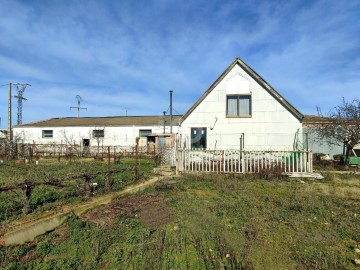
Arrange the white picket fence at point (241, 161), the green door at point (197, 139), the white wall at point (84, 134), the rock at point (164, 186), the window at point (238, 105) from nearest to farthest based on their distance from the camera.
Result: the rock at point (164, 186) → the white picket fence at point (241, 161) → the window at point (238, 105) → the green door at point (197, 139) → the white wall at point (84, 134)

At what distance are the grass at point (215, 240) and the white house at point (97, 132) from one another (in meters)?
22.4

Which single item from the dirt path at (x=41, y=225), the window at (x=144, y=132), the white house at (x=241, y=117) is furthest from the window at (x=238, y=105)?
the window at (x=144, y=132)

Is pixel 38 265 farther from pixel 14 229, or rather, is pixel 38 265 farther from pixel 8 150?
pixel 8 150

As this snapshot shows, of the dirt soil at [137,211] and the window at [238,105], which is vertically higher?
the window at [238,105]

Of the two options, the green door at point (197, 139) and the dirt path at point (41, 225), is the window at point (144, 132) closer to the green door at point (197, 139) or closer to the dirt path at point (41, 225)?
the green door at point (197, 139)

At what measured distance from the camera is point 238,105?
627 inches

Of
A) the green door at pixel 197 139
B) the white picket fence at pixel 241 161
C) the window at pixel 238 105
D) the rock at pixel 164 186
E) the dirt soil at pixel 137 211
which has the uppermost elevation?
the window at pixel 238 105

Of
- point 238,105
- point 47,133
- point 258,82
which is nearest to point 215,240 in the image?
point 238,105

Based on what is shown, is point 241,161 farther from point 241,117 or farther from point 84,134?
point 84,134

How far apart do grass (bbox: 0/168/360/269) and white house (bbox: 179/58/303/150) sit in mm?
7694

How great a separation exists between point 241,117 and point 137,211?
34.2 ft

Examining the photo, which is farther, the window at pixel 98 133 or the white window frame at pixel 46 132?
the white window frame at pixel 46 132

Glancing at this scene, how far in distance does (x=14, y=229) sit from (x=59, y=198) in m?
2.59

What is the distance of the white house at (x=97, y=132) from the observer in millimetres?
30984
